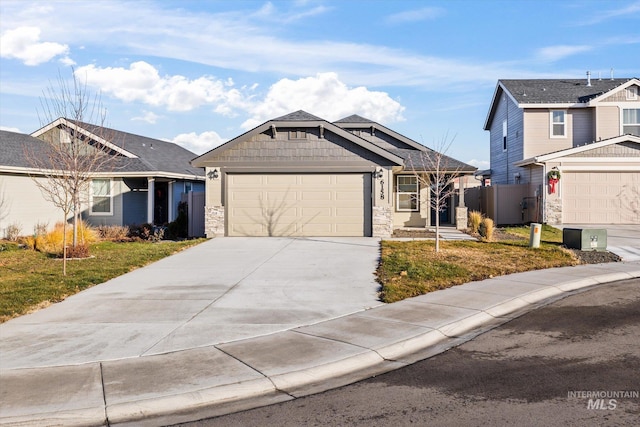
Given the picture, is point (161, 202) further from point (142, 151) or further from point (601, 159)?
point (601, 159)

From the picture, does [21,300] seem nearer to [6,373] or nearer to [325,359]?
[6,373]

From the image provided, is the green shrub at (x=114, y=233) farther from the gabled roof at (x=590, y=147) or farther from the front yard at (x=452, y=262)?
the gabled roof at (x=590, y=147)

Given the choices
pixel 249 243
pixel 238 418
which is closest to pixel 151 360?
pixel 238 418

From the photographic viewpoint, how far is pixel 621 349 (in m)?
7.04

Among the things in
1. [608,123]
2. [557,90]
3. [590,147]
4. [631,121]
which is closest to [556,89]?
[557,90]

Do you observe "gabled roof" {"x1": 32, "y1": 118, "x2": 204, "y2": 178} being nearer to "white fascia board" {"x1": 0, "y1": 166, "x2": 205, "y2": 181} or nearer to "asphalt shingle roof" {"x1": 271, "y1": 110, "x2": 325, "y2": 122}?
"white fascia board" {"x1": 0, "y1": 166, "x2": 205, "y2": 181}

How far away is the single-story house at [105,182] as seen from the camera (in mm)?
21781

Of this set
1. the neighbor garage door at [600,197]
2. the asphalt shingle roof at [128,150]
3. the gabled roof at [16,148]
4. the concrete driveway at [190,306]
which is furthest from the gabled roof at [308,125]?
the neighbor garage door at [600,197]

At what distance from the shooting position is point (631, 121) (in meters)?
29.0

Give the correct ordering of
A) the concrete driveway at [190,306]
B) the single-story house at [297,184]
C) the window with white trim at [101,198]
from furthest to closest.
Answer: the window with white trim at [101,198], the single-story house at [297,184], the concrete driveway at [190,306]

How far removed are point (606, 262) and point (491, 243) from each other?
404cm

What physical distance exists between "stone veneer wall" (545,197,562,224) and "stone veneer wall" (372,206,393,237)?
8.79m

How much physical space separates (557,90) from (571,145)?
347cm

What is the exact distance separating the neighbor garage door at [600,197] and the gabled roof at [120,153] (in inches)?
701
